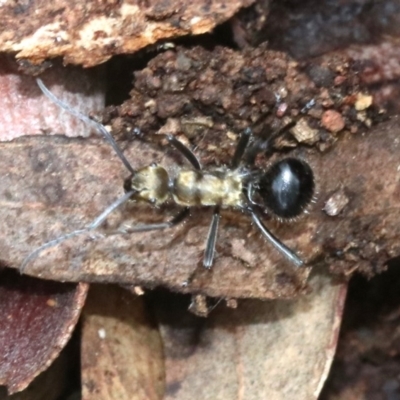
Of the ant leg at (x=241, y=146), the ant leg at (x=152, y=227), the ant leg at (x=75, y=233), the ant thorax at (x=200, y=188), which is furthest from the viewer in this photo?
the ant thorax at (x=200, y=188)

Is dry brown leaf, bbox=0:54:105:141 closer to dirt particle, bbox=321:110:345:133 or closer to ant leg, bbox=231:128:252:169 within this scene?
ant leg, bbox=231:128:252:169

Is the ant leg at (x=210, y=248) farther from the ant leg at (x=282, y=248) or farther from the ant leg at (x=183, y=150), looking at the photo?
the ant leg at (x=183, y=150)

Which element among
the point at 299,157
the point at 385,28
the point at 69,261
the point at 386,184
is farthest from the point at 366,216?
the point at 69,261

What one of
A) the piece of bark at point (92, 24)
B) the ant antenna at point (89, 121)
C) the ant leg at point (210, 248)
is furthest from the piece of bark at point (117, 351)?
the piece of bark at point (92, 24)

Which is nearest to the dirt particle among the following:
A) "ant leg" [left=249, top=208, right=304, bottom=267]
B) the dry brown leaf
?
Result: "ant leg" [left=249, top=208, right=304, bottom=267]

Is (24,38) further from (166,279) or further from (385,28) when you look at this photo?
(385,28)

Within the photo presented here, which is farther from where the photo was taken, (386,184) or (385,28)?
(385,28)

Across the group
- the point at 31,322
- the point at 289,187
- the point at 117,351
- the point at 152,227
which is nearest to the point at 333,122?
the point at 289,187
